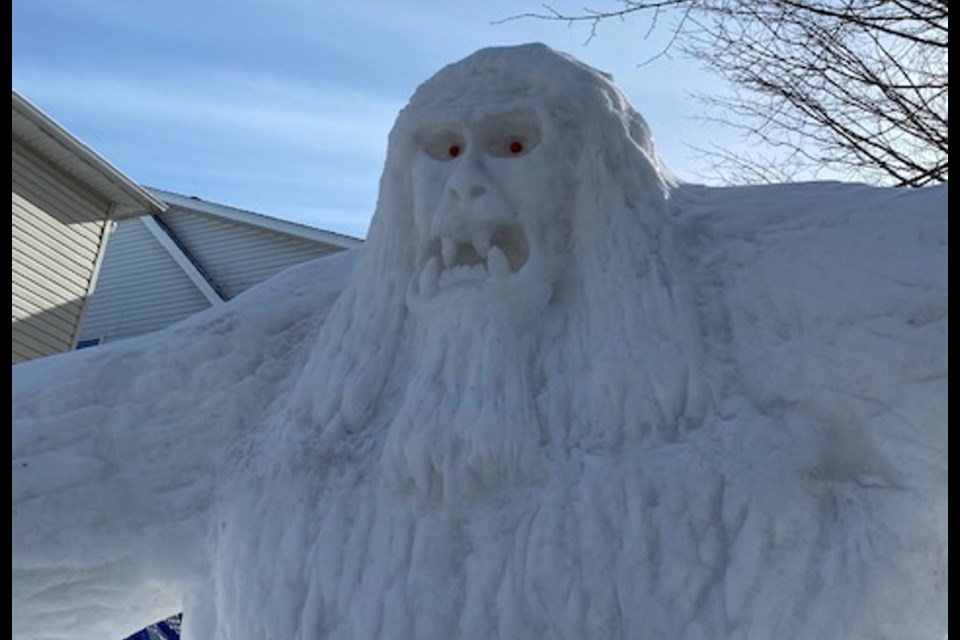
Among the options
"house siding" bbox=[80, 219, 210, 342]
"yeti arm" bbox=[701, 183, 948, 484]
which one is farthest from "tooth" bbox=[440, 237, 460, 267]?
"house siding" bbox=[80, 219, 210, 342]

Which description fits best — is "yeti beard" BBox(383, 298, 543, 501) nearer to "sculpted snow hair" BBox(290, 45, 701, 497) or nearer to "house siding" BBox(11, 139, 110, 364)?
"sculpted snow hair" BBox(290, 45, 701, 497)

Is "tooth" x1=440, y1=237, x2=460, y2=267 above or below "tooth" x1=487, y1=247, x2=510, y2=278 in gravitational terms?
above

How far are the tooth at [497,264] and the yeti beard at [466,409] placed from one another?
6cm

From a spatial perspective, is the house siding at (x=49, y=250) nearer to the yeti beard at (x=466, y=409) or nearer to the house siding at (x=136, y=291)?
the house siding at (x=136, y=291)

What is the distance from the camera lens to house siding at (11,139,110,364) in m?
9.38

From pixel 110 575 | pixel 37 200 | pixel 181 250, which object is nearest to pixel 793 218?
pixel 110 575

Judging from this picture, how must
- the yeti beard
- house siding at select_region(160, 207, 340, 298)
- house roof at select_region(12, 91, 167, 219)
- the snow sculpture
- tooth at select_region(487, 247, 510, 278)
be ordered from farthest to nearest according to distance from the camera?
house siding at select_region(160, 207, 340, 298), house roof at select_region(12, 91, 167, 219), tooth at select_region(487, 247, 510, 278), the yeti beard, the snow sculpture

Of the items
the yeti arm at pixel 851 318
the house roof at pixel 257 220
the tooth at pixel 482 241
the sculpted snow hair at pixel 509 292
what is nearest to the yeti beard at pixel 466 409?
the sculpted snow hair at pixel 509 292

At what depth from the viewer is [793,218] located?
266 centimetres

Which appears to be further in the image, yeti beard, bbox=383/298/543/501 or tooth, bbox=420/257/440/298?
tooth, bbox=420/257/440/298

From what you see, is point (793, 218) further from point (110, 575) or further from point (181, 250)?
point (181, 250)

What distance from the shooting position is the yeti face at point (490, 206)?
2.65 m

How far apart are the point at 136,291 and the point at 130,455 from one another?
27.2 feet

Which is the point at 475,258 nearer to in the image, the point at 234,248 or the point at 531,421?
the point at 531,421
